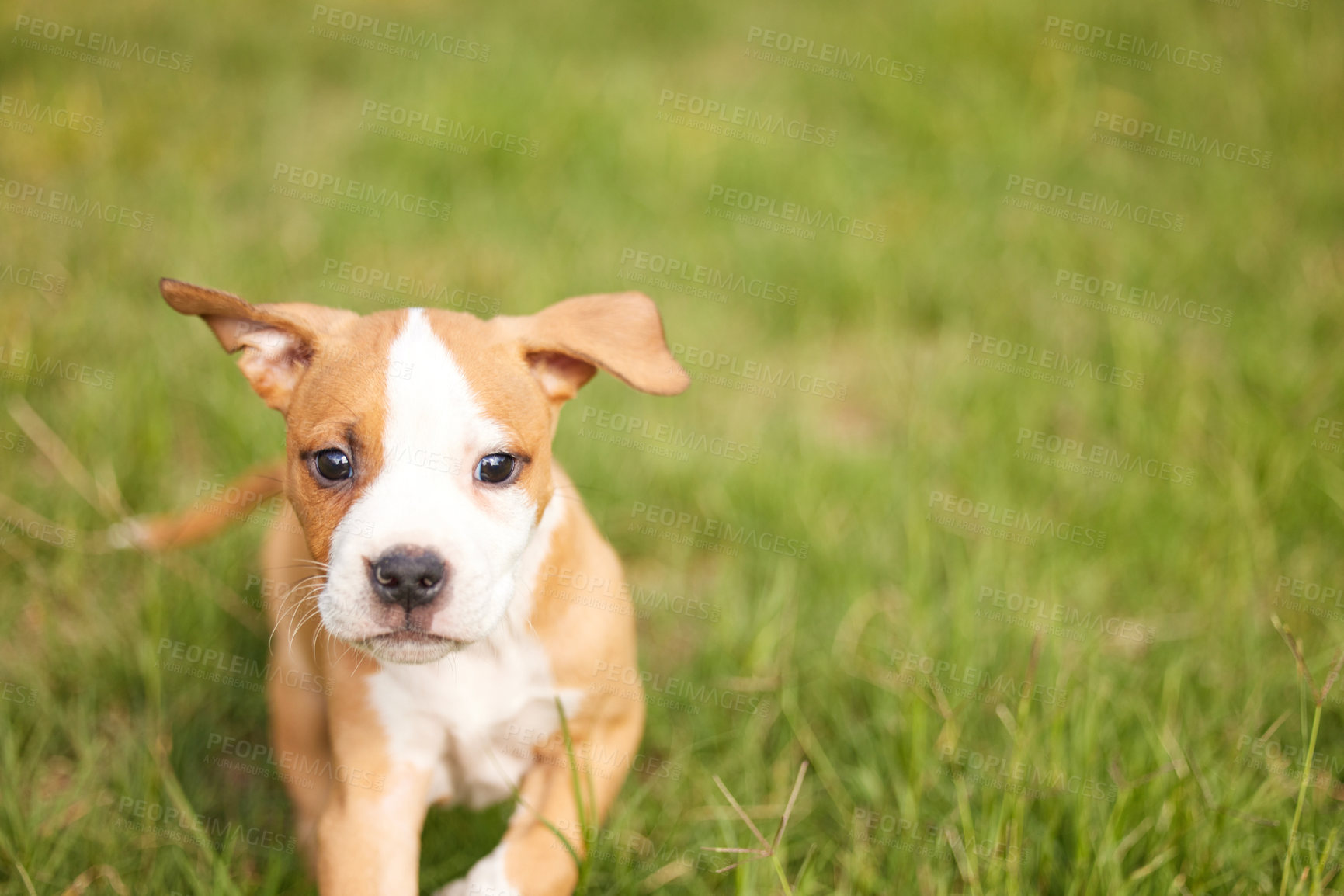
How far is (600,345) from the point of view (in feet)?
8.94

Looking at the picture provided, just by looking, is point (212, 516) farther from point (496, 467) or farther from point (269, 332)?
point (496, 467)

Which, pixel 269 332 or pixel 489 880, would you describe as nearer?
pixel 489 880

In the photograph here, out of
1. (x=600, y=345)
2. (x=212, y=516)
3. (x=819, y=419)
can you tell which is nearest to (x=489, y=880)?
(x=600, y=345)

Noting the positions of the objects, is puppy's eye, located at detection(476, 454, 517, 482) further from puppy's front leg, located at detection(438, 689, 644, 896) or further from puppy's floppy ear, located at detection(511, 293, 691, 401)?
puppy's front leg, located at detection(438, 689, 644, 896)

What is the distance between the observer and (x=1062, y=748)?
10.4 feet

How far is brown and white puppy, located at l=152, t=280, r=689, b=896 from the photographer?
2.37m

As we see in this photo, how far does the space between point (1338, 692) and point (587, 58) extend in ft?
20.2

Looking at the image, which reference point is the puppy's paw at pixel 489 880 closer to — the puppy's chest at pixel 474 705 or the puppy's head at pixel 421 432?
the puppy's chest at pixel 474 705

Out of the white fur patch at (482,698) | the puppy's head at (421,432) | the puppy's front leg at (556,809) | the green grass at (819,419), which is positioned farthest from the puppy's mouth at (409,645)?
the green grass at (819,419)

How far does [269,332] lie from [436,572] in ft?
3.13

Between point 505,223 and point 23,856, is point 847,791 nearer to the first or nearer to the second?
point 23,856

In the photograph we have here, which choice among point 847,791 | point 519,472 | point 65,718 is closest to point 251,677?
point 65,718

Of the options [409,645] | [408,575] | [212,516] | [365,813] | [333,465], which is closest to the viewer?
[408,575]

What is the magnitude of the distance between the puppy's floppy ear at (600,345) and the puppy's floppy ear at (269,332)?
54 cm
